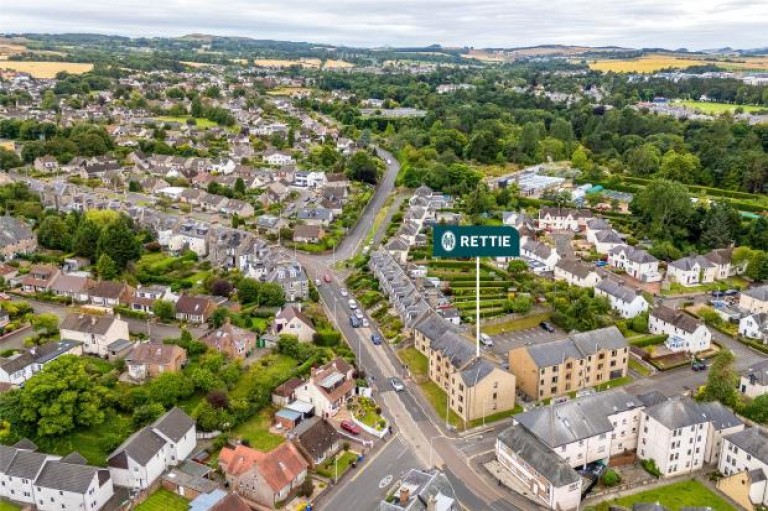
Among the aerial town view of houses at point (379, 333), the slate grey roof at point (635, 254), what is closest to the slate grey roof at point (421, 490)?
the aerial town view of houses at point (379, 333)

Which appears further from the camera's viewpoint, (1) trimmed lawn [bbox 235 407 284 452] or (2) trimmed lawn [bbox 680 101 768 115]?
(2) trimmed lawn [bbox 680 101 768 115]

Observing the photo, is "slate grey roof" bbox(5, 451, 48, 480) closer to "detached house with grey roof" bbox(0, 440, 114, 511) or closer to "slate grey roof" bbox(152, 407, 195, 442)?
"detached house with grey roof" bbox(0, 440, 114, 511)

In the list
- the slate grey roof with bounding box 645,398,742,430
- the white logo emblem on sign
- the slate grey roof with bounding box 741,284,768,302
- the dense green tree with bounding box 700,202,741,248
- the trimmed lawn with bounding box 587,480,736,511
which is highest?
the white logo emblem on sign

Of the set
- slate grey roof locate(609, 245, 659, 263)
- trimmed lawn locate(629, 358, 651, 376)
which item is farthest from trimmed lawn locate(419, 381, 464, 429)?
slate grey roof locate(609, 245, 659, 263)

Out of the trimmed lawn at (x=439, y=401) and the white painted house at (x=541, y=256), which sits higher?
the white painted house at (x=541, y=256)

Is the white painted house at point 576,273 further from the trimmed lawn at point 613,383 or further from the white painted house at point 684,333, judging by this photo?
the trimmed lawn at point 613,383

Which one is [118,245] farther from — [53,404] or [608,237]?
[608,237]
